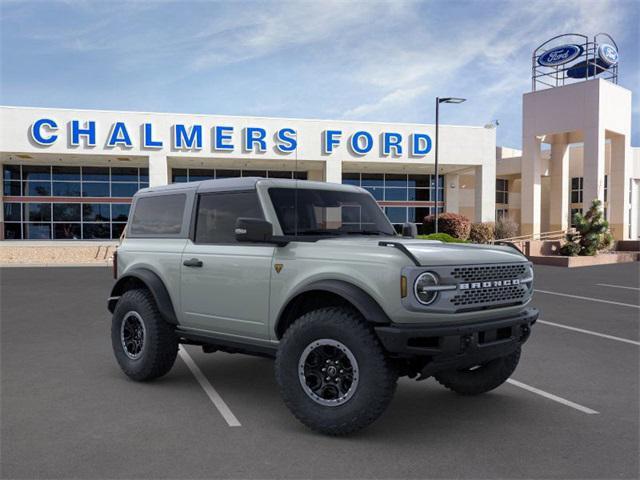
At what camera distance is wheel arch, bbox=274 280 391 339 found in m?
4.35

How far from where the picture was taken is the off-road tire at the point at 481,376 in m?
5.54

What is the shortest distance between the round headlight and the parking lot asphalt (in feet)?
3.69

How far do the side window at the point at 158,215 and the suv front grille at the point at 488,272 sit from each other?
120 inches

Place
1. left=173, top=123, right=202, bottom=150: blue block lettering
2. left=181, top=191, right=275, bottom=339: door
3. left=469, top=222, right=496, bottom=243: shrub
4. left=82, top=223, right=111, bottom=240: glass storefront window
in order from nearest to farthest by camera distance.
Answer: left=181, top=191, right=275, bottom=339: door < left=469, top=222, right=496, bottom=243: shrub < left=173, top=123, right=202, bottom=150: blue block lettering < left=82, top=223, right=111, bottom=240: glass storefront window

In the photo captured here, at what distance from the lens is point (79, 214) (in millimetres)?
35969

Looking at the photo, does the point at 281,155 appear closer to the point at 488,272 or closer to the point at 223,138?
the point at 223,138

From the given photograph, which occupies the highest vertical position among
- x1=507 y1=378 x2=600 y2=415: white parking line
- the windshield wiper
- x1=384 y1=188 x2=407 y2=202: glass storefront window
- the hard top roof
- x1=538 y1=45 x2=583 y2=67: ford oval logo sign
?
x1=538 y1=45 x2=583 y2=67: ford oval logo sign

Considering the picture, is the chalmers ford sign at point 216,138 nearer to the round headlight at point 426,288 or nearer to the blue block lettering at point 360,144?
the blue block lettering at point 360,144

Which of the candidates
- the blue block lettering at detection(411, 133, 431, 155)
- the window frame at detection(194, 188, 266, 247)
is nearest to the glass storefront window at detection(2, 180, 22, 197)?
the blue block lettering at detection(411, 133, 431, 155)

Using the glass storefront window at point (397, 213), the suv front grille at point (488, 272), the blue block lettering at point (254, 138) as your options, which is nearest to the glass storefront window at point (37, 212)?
the blue block lettering at point (254, 138)

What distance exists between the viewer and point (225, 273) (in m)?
5.41

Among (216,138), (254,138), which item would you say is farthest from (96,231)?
(254,138)

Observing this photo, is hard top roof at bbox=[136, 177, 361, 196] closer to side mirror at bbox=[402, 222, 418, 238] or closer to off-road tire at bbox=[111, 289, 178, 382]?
Answer: side mirror at bbox=[402, 222, 418, 238]

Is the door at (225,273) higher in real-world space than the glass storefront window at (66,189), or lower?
lower
